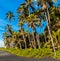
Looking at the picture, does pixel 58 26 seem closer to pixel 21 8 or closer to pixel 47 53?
pixel 47 53

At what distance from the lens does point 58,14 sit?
3012 inches

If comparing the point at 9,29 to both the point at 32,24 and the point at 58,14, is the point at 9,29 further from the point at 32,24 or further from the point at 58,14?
the point at 58,14

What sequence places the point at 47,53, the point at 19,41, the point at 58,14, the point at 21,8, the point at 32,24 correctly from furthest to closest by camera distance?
the point at 19,41 < the point at 21,8 < the point at 32,24 < the point at 58,14 < the point at 47,53

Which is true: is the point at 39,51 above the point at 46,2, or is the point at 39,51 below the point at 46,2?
below

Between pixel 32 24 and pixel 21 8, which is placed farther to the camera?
pixel 21 8

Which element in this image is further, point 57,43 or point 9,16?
point 9,16

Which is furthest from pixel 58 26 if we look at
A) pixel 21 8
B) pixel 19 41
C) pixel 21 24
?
pixel 19 41

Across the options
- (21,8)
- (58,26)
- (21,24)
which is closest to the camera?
(58,26)

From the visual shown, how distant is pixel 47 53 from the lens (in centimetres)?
6406

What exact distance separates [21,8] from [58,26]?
33.6 metres

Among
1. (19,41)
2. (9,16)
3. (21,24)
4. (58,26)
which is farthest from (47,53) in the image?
(9,16)

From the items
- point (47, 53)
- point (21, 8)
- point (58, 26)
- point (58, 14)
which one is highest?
point (21, 8)

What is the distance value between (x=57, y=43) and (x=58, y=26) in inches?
266

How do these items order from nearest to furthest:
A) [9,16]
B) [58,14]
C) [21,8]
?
1. [58,14]
2. [21,8]
3. [9,16]
